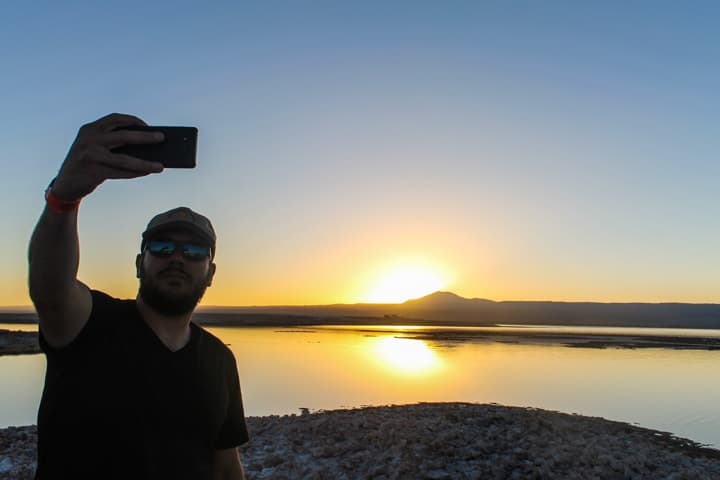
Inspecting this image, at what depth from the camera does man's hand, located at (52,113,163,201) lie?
2062 mm

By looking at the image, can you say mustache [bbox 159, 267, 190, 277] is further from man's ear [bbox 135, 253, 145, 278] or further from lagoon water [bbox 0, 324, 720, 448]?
lagoon water [bbox 0, 324, 720, 448]

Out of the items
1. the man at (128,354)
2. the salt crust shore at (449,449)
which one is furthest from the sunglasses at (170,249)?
the salt crust shore at (449,449)

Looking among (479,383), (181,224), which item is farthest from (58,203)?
(479,383)

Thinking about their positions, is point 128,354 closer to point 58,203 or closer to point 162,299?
point 162,299

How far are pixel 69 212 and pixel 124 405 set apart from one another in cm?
117

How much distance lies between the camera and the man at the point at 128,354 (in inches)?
85.2

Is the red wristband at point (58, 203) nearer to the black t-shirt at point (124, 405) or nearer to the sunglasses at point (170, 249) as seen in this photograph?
the black t-shirt at point (124, 405)

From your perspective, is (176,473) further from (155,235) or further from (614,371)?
(614,371)

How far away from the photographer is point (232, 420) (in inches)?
140

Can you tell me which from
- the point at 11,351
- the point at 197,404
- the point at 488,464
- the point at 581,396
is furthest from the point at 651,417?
the point at 11,351

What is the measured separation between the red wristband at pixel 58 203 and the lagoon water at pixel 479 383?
60.1 ft

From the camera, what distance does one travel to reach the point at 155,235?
10.8ft

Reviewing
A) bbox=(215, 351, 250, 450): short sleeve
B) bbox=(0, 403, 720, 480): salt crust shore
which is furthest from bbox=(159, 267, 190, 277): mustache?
bbox=(0, 403, 720, 480): salt crust shore

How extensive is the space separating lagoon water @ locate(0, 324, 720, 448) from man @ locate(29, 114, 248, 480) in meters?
17.1
